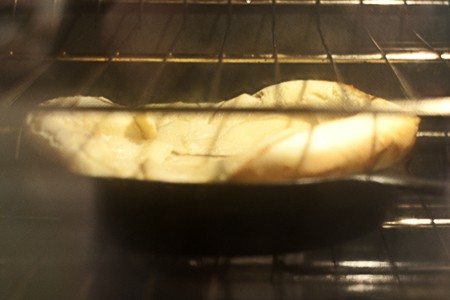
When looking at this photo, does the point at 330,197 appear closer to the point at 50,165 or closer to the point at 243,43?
the point at 50,165

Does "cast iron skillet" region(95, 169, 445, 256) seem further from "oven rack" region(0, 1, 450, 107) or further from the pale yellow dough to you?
"oven rack" region(0, 1, 450, 107)

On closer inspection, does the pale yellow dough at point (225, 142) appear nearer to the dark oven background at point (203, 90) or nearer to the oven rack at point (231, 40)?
the dark oven background at point (203, 90)

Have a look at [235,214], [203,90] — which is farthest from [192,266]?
[203,90]

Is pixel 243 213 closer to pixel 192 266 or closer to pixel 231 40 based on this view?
pixel 192 266

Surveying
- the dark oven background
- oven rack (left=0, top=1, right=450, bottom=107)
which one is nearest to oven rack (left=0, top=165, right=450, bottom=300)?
the dark oven background

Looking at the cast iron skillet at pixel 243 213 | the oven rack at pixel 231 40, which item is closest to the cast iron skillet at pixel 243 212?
the cast iron skillet at pixel 243 213

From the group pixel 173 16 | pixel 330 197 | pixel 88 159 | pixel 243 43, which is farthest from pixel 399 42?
pixel 88 159
